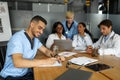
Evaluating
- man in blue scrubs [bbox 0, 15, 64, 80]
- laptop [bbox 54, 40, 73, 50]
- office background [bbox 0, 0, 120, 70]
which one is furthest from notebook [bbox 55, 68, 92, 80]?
office background [bbox 0, 0, 120, 70]

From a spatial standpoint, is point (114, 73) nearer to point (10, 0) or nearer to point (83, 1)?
point (10, 0)

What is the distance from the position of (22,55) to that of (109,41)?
1.37 m

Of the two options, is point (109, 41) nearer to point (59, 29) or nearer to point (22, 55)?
point (59, 29)

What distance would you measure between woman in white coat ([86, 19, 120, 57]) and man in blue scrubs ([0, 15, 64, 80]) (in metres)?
0.85

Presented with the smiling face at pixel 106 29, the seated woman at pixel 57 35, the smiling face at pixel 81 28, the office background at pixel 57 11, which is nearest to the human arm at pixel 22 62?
the smiling face at pixel 106 29

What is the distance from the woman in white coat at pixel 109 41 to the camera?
2172 mm

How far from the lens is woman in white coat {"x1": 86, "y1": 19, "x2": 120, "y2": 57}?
2.17m

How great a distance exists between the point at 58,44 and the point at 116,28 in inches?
103

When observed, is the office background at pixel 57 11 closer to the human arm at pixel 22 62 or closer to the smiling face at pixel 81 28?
the smiling face at pixel 81 28

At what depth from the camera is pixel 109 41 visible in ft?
7.80

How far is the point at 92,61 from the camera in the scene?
1790 millimetres

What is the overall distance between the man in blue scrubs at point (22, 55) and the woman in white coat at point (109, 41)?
85 cm

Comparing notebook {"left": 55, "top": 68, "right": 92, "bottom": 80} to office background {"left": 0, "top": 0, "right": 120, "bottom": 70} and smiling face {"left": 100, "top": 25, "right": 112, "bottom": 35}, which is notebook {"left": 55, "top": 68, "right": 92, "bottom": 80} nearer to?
smiling face {"left": 100, "top": 25, "right": 112, "bottom": 35}

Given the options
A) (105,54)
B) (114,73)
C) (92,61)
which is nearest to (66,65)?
(92,61)
